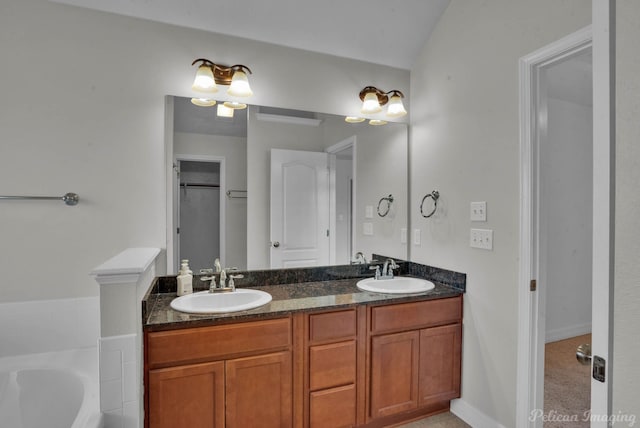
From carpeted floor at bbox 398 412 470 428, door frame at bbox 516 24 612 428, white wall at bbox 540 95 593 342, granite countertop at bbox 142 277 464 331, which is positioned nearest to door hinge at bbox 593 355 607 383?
door frame at bbox 516 24 612 428

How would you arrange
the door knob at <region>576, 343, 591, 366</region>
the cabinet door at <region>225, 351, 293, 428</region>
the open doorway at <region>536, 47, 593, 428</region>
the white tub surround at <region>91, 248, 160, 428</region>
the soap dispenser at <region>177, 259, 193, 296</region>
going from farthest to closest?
1. the open doorway at <region>536, 47, 593, 428</region>
2. the soap dispenser at <region>177, 259, 193, 296</region>
3. the cabinet door at <region>225, 351, 293, 428</region>
4. the white tub surround at <region>91, 248, 160, 428</region>
5. the door knob at <region>576, 343, 591, 366</region>

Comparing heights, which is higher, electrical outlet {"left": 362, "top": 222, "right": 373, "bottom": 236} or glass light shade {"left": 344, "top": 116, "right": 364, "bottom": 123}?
glass light shade {"left": 344, "top": 116, "right": 364, "bottom": 123}

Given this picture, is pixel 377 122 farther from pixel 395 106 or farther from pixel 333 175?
pixel 333 175

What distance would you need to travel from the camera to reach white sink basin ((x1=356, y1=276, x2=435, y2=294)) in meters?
2.15

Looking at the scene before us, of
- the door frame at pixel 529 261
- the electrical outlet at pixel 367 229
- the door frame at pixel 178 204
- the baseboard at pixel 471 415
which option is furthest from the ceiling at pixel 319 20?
the baseboard at pixel 471 415

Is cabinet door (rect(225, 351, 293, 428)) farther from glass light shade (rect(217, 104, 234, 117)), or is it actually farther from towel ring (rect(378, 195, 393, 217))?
glass light shade (rect(217, 104, 234, 117))

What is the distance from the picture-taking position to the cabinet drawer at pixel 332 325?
1.76 meters

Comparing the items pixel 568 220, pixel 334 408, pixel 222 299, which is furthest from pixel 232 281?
pixel 568 220

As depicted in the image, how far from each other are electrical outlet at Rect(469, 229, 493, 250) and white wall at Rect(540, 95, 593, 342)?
166cm

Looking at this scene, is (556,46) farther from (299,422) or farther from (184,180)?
(299,422)

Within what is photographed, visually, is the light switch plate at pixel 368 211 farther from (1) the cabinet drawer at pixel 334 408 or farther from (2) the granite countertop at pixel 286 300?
(1) the cabinet drawer at pixel 334 408

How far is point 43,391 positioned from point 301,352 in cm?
125

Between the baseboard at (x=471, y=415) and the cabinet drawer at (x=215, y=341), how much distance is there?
1.26 meters

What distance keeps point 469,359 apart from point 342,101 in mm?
1912
